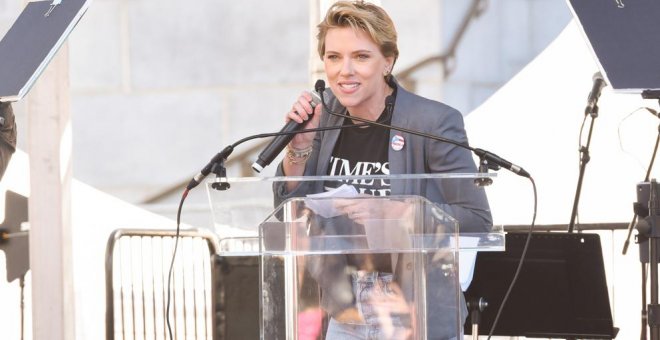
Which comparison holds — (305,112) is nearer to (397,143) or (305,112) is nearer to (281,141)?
(281,141)

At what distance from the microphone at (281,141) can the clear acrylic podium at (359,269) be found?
21 centimetres

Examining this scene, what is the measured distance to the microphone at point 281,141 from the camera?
8.41 feet

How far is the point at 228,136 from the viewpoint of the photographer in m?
6.15

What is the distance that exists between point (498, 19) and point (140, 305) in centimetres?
241

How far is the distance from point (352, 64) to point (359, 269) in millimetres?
734

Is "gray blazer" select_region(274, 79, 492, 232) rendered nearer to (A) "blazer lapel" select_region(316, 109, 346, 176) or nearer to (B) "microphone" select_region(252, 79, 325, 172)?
(A) "blazer lapel" select_region(316, 109, 346, 176)

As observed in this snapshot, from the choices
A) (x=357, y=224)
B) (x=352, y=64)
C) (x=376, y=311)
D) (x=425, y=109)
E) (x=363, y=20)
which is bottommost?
(x=376, y=311)

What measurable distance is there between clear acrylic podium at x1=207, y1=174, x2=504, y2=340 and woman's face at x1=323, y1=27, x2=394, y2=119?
0.58m

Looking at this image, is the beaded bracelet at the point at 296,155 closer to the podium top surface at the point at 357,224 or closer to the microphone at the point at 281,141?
the microphone at the point at 281,141

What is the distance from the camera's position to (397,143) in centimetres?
284

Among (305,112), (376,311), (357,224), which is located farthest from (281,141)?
(376,311)

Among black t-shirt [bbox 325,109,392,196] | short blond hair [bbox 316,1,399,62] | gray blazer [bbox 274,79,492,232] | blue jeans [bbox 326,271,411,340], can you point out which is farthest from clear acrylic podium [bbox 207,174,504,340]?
short blond hair [bbox 316,1,399,62]

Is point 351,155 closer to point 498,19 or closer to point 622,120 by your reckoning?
point 622,120

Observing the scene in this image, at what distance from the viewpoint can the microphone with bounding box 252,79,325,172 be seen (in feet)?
8.41
